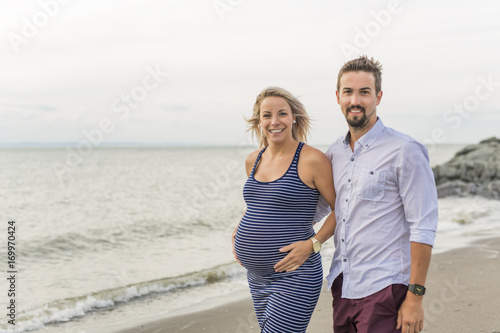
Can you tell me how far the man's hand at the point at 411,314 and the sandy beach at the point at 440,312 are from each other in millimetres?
2829

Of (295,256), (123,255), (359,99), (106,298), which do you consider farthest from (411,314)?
(123,255)

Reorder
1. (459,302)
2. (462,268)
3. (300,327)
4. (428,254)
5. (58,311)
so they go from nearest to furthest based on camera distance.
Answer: (428,254)
(300,327)
(459,302)
(58,311)
(462,268)

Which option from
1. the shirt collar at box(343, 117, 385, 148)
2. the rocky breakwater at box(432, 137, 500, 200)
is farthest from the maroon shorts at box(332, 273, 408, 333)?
the rocky breakwater at box(432, 137, 500, 200)

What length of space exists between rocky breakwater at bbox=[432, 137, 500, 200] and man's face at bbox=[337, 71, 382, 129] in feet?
60.2

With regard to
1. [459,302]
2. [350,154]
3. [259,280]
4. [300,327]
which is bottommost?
[459,302]

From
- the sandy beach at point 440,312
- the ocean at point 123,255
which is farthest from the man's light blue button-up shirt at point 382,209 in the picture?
the ocean at point 123,255

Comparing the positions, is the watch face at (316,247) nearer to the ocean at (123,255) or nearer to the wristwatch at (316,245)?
the wristwatch at (316,245)

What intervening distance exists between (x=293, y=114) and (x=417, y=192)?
3.94 ft

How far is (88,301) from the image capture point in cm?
716

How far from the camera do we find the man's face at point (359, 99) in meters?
2.82

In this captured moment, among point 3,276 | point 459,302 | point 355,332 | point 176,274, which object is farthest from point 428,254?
point 3,276

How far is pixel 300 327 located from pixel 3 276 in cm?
782

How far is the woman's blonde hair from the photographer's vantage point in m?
3.39

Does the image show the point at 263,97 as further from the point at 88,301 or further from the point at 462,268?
the point at 462,268
